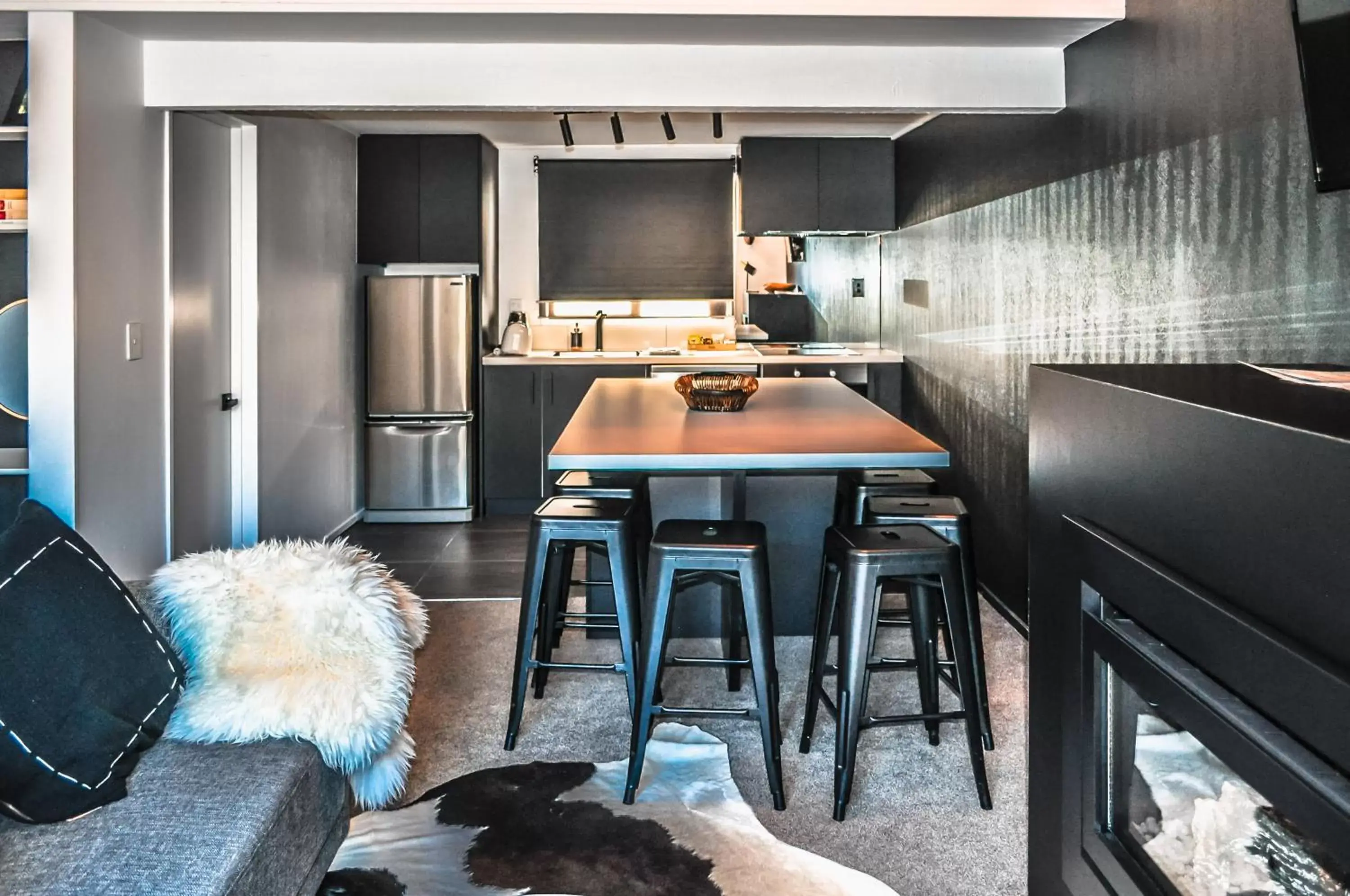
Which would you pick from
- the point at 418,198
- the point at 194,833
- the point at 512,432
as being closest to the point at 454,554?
the point at 512,432

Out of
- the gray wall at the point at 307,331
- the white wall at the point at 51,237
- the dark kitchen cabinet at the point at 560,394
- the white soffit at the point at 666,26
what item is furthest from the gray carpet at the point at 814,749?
the dark kitchen cabinet at the point at 560,394

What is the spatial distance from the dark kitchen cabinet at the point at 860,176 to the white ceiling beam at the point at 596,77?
8.17ft

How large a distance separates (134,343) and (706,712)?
2.21 m

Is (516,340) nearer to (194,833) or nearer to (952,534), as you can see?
(952,534)

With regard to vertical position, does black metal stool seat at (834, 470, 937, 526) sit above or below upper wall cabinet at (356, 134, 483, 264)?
below

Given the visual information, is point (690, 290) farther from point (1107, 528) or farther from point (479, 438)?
point (1107, 528)

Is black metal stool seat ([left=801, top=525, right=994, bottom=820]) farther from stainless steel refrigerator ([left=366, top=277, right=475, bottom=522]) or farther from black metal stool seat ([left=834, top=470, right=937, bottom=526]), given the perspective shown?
stainless steel refrigerator ([left=366, top=277, right=475, bottom=522])

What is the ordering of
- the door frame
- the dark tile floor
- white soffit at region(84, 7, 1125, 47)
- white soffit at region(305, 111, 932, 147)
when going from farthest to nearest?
white soffit at region(305, 111, 932, 147)
the dark tile floor
the door frame
white soffit at region(84, 7, 1125, 47)

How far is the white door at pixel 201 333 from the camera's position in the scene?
384 centimetres

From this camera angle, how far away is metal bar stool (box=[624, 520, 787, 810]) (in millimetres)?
2473

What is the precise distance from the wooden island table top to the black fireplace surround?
901 millimetres

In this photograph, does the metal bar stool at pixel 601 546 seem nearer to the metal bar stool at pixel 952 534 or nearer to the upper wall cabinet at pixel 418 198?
the metal bar stool at pixel 952 534

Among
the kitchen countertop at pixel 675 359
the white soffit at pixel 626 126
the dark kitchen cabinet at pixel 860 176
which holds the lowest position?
the kitchen countertop at pixel 675 359

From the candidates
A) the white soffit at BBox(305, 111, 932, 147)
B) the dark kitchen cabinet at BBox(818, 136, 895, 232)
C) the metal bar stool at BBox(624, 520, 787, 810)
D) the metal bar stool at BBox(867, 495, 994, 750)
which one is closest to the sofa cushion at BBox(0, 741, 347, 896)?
the metal bar stool at BBox(624, 520, 787, 810)
